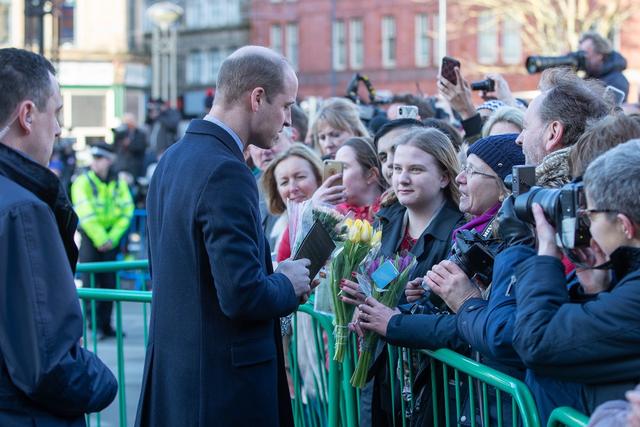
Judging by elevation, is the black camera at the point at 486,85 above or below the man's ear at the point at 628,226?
above

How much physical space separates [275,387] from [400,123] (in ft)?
8.53

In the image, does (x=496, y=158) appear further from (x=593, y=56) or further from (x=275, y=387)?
(x=593, y=56)

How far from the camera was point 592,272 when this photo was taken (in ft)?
10.8

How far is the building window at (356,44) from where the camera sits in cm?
5038

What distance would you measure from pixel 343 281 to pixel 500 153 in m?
0.90

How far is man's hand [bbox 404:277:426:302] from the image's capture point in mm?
4551

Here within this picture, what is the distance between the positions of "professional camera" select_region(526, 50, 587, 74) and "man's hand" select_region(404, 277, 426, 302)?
3.44 meters

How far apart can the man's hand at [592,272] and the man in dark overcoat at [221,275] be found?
117cm

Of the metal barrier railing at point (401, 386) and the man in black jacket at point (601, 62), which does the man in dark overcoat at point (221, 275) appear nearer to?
the metal barrier railing at point (401, 386)

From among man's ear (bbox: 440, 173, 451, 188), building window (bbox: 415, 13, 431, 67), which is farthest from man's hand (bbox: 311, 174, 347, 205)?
building window (bbox: 415, 13, 431, 67)

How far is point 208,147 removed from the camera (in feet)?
13.0

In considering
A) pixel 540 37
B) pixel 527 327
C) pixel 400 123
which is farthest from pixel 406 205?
pixel 540 37

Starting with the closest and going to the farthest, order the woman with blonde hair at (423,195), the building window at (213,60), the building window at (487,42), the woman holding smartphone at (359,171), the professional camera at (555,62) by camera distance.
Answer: the woman with blonde hair at (423,195) → the woman holding smartphone at (359,171) → the professional camera at (555,62) → the building window at (487,42) → the building window at (213,60)

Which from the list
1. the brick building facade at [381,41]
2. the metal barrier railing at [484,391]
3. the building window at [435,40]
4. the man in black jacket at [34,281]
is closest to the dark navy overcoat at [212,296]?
the man in black jacket at [34,281]
